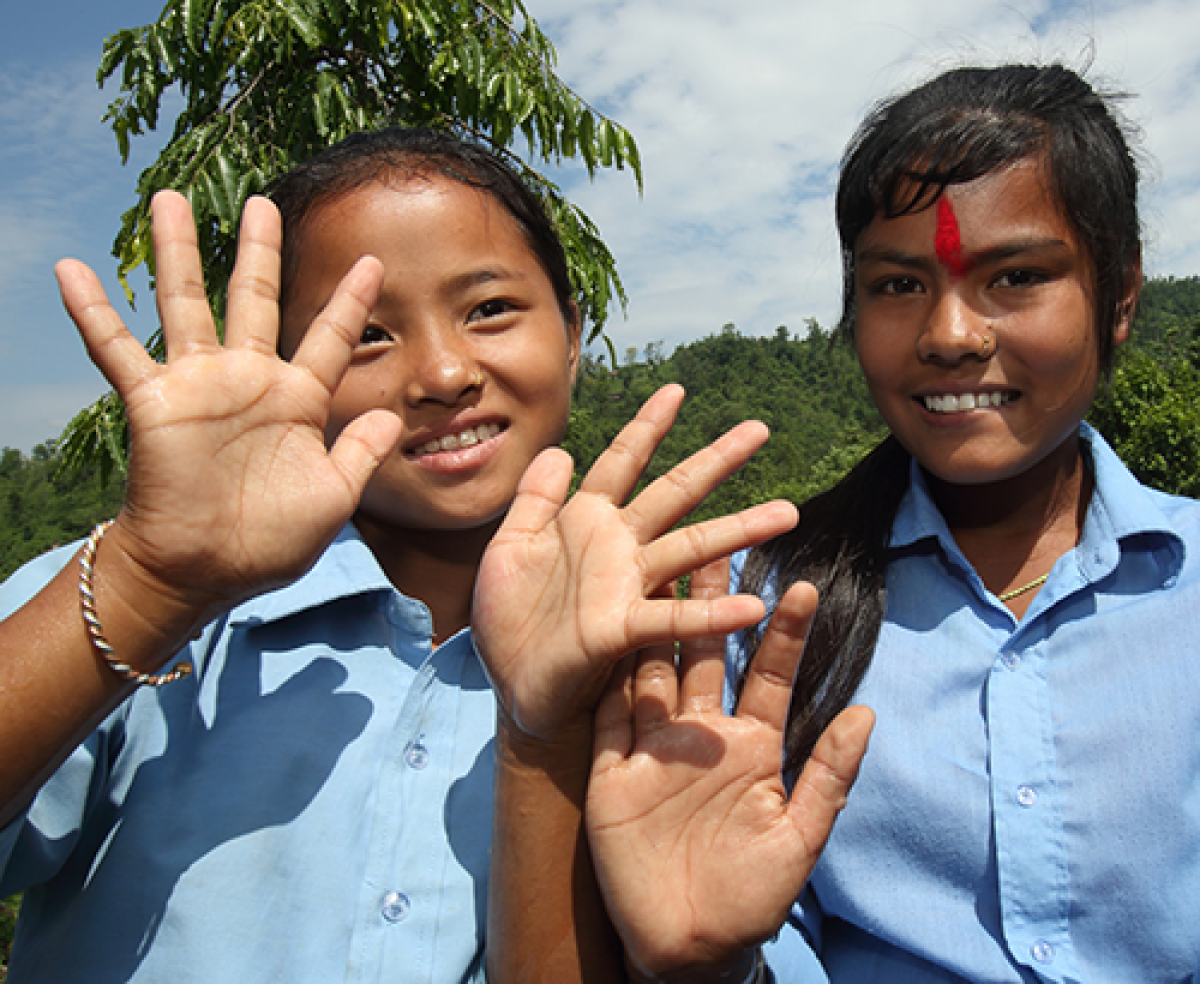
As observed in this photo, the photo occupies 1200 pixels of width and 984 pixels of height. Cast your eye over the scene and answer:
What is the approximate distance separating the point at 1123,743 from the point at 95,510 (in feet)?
149

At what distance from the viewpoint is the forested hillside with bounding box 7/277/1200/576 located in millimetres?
10481

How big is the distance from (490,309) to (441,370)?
19cm

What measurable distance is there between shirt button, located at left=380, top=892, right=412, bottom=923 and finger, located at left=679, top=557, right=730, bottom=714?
48 cm

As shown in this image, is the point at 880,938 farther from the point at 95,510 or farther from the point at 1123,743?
the point at 95,510

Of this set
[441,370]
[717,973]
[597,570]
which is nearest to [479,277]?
[441,370]

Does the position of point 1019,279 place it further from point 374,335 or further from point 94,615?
point 94,615

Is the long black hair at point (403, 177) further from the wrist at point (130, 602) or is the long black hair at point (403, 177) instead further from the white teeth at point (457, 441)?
the wrist at point (130, 602)

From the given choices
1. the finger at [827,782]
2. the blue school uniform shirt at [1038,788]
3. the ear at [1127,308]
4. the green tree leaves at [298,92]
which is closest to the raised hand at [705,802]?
the finger at [827,782]

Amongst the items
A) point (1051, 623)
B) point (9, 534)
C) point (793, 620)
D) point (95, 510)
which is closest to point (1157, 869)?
point (1051, 623)

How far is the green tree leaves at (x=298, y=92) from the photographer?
328cm

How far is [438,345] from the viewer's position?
56.4 inches

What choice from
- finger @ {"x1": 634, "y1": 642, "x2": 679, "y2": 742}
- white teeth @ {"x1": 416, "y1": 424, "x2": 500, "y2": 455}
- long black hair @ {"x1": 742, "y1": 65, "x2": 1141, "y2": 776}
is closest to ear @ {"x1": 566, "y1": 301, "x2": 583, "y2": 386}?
white teeth @ {"x1": 416, "y1": 424, "x2": 500, "y2": 455}

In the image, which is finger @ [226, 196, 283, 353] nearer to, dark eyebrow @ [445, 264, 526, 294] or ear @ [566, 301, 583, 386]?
dark eyebrow @ [445, 264, 526, 294]

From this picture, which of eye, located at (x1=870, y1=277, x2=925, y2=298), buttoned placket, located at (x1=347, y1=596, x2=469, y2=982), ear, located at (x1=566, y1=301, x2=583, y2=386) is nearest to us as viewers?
buttoned placket, located at (x1=347, y1=596, x2=469, y2=982)
